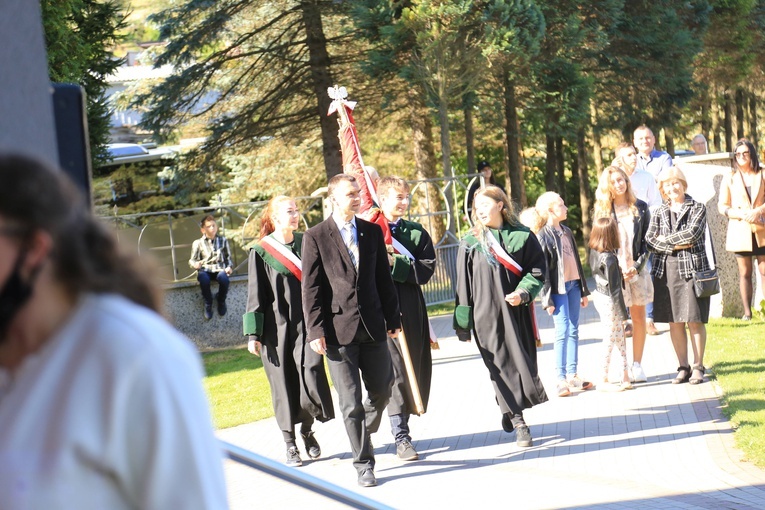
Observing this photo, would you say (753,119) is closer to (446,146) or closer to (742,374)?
(446,146)

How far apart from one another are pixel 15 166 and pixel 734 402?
27.0 ft

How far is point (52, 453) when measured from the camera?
5.40 ft

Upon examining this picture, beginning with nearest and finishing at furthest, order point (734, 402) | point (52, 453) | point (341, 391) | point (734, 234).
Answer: point (52, 453) < point (341, 391) < point (734, 402) < point (734, 234)

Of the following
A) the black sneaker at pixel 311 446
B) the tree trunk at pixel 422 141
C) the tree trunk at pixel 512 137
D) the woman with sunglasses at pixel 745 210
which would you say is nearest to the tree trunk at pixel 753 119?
the tree trunk at pixel 512 137

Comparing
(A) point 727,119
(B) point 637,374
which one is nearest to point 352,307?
(B) point 637,374

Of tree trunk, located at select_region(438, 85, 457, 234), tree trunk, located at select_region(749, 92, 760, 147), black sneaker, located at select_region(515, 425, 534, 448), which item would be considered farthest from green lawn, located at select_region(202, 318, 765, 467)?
tree trunk, located at select_region(749, 92, 760, 147)

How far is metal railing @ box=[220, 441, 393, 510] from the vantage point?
353 centimetres

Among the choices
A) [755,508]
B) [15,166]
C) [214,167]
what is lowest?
[755,508]

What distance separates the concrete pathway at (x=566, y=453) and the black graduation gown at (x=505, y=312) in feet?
1.52

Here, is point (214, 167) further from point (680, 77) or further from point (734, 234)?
point (734, 234)

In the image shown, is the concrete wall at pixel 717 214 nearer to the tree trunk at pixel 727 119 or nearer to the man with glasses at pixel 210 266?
the man with glasses at pixel 210 266

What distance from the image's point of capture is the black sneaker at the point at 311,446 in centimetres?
858

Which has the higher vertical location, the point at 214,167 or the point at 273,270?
the point at 214,167

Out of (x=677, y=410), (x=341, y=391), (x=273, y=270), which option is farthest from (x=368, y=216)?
(x=677, y=410)
